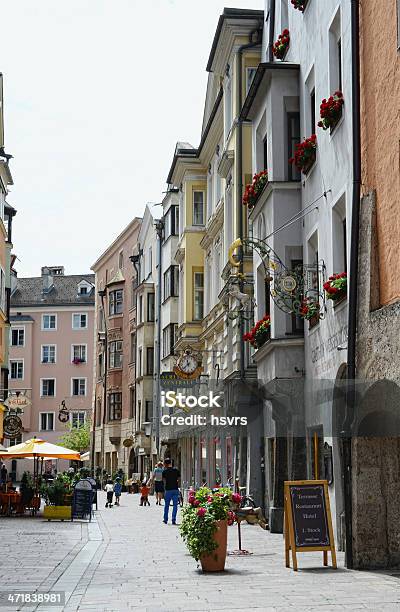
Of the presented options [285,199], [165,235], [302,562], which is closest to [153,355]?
[165,235]

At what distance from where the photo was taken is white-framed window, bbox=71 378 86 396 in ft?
326

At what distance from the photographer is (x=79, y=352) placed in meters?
100

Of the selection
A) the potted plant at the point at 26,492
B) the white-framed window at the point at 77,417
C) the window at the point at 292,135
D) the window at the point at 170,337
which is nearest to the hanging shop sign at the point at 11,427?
the window at the point at 170,337

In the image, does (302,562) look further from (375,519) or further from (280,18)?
(280,18)

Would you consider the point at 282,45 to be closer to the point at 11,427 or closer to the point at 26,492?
the point at 26,492

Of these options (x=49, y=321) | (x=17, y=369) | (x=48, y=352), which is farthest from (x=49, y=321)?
(x=17, y=369)

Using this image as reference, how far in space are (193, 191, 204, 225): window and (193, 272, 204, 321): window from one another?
2504 mm

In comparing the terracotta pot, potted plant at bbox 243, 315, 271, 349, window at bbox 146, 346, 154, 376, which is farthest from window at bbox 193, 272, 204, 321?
the terracotta pot

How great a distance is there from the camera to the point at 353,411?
16797 millimetres

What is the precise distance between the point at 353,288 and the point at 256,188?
331 inches

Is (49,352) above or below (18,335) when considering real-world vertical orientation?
below

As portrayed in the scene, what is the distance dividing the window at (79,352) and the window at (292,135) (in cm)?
7748

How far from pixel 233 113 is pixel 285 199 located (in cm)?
1166

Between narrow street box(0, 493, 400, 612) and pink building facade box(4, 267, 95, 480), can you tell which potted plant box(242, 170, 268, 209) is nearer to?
narrow street box(0, 493, 400, 612)
